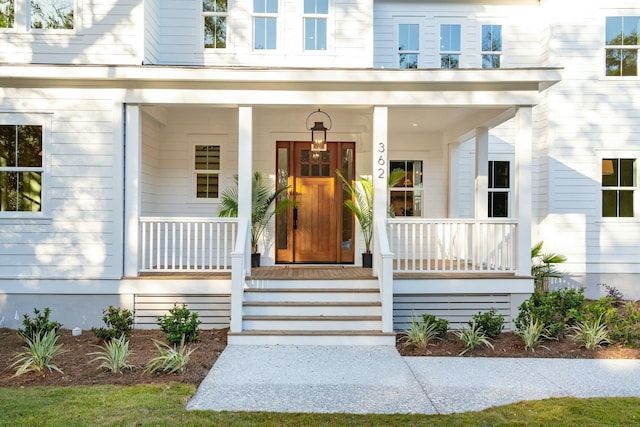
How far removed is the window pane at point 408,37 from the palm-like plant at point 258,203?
4.27 m

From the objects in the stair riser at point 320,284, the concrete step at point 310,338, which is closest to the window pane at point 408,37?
the stair riser at point 320,284

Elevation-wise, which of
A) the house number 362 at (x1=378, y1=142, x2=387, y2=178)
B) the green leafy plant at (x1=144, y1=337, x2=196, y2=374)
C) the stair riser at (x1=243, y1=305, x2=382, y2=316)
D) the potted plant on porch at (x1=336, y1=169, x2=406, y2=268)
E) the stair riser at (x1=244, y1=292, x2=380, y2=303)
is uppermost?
the house number 362 at (x1=378, y1=142, x2=387, y2=178)

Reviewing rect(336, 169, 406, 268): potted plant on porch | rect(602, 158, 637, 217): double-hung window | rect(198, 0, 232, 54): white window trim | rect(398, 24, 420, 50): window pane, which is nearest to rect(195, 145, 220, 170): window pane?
rect(198, 0, 232, 54): white window trim

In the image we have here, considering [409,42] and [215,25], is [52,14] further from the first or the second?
[409,42]

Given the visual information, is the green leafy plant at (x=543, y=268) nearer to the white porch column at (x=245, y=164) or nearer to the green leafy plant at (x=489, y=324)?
the green leafy plant at (x=489, y=324)

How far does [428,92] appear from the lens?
7.19 m

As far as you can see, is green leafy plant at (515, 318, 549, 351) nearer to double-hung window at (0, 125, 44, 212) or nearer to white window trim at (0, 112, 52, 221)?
white window trim at (0, 112, 52, 221)

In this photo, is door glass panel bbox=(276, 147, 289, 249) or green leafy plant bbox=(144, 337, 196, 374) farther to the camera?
door glass panel bbox=(276, 147, 289, 249)

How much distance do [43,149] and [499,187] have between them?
8805 mm

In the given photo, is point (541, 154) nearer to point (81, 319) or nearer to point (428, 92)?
point (428, 92)

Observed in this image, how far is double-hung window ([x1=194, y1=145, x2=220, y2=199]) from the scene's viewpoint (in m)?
9.38

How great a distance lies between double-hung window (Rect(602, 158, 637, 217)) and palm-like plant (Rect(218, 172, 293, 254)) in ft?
21.7

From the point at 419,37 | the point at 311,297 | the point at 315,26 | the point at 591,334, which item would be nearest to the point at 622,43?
the point at 419,37

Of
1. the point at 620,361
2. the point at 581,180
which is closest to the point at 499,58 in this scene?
the point at 581,180
